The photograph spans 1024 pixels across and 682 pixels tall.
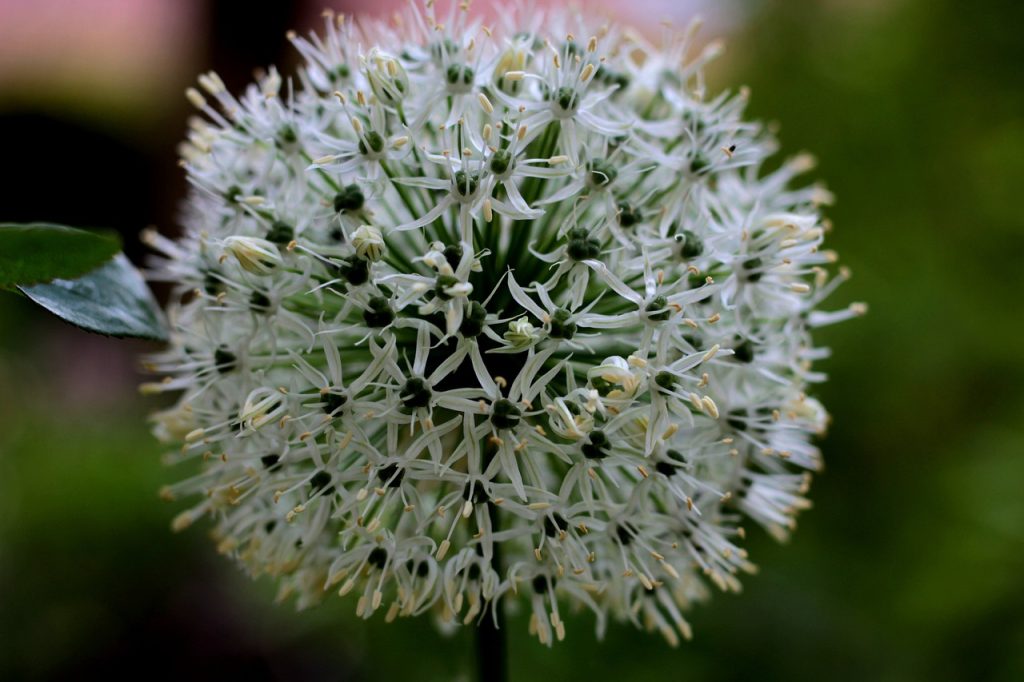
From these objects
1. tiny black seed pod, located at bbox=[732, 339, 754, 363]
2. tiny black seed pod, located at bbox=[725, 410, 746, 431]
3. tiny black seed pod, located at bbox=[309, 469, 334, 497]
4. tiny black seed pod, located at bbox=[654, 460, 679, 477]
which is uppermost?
tiny black seed pod, located at bbox=[732, 339, 754, 363]

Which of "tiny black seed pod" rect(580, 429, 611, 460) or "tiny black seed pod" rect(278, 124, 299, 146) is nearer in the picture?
"tiny black seed pod" rect(580, 429, 611, 460)

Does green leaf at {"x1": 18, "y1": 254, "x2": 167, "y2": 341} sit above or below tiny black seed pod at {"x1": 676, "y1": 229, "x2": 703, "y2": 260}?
below

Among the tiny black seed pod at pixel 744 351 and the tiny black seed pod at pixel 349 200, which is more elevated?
the tiny black seed pod at pixel 349 200

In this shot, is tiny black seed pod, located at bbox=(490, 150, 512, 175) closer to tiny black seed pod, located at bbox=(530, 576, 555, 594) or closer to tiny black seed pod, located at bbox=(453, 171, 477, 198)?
tiny black seed pod, located at bbox=(453, 171, 477, 198)

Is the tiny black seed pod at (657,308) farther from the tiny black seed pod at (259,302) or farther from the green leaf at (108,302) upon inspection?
the green leaf at (108,302)

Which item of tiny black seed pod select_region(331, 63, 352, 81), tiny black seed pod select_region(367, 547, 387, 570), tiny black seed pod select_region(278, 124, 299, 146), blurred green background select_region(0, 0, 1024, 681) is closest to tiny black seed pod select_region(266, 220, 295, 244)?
tiny black seed pod select_region(278, 124, 299, 146)

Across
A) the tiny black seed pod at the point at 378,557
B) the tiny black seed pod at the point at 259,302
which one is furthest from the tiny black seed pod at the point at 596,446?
the tiny black seed pod at the point at 259,302
